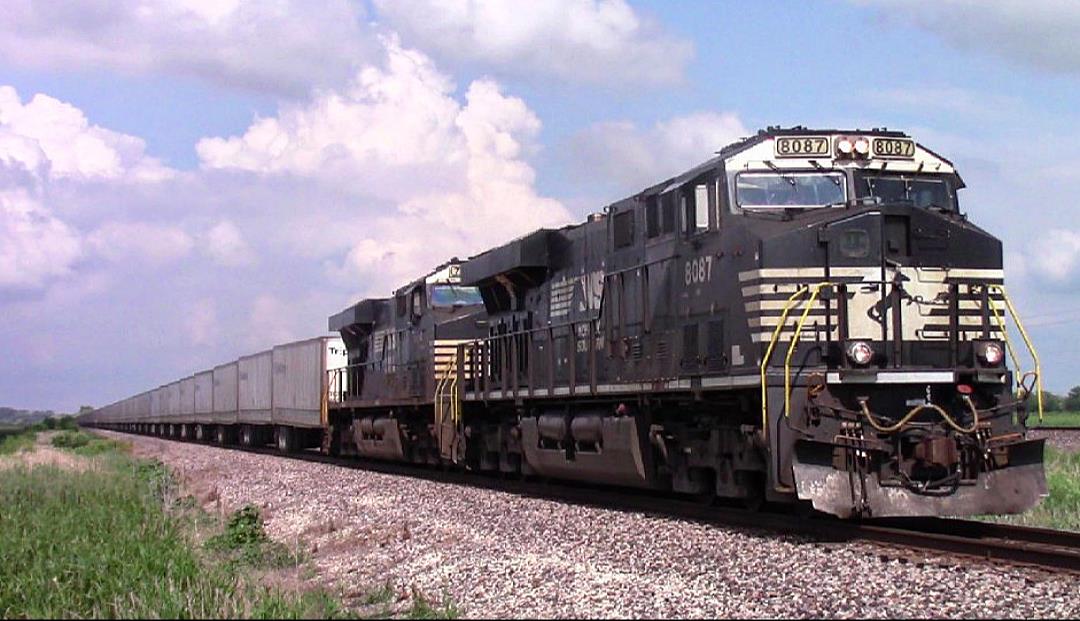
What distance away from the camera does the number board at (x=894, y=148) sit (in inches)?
465

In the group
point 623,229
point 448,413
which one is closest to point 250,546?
point 623,229

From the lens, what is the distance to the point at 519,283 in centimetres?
1825

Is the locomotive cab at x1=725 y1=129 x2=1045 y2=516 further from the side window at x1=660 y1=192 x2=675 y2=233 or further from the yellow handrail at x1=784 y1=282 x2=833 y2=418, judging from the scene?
the side window at x1=660 y1=192 x2=675 y2=233

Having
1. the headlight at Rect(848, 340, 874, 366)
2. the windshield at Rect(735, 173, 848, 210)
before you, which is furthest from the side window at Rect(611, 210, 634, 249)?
the headlight at Rect(848, 340, 874, 366)

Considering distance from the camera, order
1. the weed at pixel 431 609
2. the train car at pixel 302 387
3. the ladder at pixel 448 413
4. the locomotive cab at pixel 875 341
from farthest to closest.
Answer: the train car at pixel 302 387, the ladder at pixel 448 413, the locomotive cab at pixel 875 341, the weed at pixel 431 609

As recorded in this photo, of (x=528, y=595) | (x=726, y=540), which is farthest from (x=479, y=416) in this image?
(x=528, y=595)

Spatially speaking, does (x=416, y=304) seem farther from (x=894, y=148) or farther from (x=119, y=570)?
(x=119, y=570)

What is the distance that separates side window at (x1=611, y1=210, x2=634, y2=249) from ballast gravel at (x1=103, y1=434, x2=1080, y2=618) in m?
3.13

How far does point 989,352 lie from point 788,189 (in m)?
2.39

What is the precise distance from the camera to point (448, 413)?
19.5 m

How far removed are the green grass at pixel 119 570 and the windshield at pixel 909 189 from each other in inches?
251

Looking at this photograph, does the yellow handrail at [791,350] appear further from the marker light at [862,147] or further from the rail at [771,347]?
the marker light at [862,147]

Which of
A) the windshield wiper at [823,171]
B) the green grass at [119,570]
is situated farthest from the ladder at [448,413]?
the windshield wiper at [823,171]

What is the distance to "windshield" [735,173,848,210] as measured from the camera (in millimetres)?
11680
